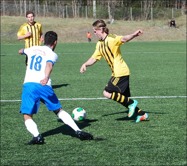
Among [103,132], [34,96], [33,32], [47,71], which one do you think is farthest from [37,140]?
[33,32]

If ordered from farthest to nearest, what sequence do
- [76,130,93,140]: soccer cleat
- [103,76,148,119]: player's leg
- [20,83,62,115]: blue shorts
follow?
[103,76,148,119]: player's leg → [76,130,93,140]: soccer cleat → [20,83,62,115]: blue shorts

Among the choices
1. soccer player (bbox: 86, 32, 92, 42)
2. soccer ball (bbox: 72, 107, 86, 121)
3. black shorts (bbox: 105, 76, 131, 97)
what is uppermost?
black shorts (bbox: 105, 76, 131, 97)

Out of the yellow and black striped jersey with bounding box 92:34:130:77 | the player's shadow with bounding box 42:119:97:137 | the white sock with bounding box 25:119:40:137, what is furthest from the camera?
the yellow and black striped jersey with bounding box 92:34:130:77

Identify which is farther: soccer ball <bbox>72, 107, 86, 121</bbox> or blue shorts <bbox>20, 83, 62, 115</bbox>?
soccer ball <bbox>72, 107, 86, 121</bbox>

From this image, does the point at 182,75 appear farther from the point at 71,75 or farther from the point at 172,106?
the point at 172,106

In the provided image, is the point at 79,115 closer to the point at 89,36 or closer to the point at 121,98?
the point at 121,98

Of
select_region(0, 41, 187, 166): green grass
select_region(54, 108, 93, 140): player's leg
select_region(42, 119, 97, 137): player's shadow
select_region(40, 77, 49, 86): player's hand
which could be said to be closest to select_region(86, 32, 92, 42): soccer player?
select_region(0, 41, 187, 166): green grass

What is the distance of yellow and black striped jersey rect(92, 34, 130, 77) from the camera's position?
9906 millimetres

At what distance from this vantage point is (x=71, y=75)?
63.5ft

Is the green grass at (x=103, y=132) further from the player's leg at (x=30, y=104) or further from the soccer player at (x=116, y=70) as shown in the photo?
the soccer player at (x=116, y=70)

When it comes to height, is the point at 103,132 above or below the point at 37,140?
below

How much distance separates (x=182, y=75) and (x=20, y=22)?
120 ft

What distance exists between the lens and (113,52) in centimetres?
1002

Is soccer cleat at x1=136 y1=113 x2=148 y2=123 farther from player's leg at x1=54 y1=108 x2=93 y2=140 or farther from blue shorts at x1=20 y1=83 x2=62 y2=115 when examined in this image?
blue shorts at x1=20 y1=83 x2=62 y2=115
